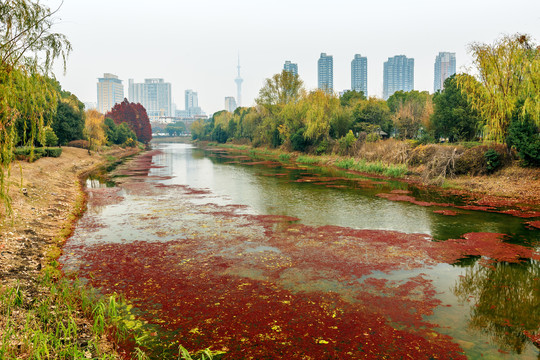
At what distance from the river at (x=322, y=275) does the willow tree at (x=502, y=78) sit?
753cm

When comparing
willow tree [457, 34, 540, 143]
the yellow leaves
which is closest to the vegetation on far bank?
willow tree [457, 34, 540, 143]

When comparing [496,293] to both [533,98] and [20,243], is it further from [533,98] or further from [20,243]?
[533,98]

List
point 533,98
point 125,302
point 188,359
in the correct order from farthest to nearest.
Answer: point 533,98 → point 125,302 → point 188,359

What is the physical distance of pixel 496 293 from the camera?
7863 mm

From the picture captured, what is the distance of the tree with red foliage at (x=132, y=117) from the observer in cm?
8519

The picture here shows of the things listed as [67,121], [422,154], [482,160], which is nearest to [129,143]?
[67,121]

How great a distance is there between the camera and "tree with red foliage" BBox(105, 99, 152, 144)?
3354 inches

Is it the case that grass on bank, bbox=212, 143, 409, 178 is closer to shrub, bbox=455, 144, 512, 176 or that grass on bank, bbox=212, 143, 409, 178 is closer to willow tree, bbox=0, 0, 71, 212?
shrub, bbox=455, 144, 512, 176

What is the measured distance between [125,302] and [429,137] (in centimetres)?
2859

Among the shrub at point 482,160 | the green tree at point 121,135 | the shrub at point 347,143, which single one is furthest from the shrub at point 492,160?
the green tree at point 121,135

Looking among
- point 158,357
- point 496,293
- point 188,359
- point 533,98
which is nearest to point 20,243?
point 158,357

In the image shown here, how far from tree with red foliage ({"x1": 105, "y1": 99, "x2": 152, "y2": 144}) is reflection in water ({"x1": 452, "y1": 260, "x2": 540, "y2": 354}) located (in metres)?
85.2

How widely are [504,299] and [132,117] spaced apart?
89913 millimetres

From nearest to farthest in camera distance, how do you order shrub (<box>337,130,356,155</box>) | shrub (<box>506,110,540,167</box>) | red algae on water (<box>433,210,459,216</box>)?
1. red algae on water (<box>433,210,459,216</box>)
2. shrub (<box>506,110,540,167</box>)
3. shrub (<box>337,130,356,155</box>)
